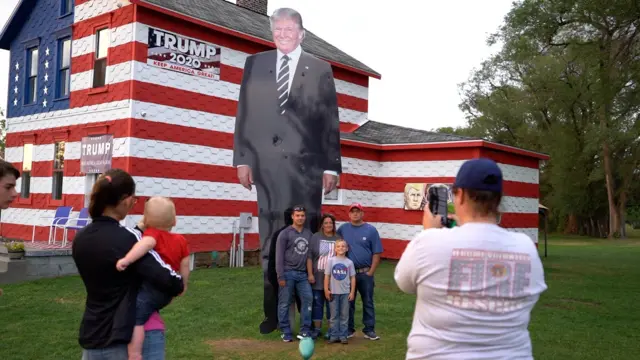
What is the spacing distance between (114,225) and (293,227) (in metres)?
4.68

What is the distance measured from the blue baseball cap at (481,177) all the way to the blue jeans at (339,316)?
210 inches

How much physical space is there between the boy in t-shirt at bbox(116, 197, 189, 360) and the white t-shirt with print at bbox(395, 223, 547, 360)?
1561mm

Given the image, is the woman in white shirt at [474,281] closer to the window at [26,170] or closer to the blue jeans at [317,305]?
the blue jeans at [317,305]

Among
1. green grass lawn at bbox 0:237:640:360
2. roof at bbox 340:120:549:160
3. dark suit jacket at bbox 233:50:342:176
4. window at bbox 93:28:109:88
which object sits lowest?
green grass lawn at bbox 0:237:640:360

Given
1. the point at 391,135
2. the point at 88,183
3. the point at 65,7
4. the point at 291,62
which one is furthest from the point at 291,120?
the point at 391,135

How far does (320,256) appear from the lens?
8023 mm

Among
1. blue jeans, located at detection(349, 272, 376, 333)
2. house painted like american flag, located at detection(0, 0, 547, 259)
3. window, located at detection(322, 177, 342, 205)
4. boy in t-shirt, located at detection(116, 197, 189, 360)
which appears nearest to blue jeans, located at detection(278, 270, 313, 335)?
blue jeans, located at detection(349, 272, 376, 333)

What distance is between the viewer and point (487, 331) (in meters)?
2.56

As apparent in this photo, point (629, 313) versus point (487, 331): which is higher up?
point (487, 331)

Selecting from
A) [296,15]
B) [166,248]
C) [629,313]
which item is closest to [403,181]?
[629,313]

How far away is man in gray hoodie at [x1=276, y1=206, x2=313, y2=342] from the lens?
7.91 meters

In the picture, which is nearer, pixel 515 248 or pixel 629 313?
pixel 515 248

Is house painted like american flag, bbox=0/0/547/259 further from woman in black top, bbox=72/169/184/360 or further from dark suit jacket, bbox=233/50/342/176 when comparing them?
woman in black top, bbox=72/169/184/360

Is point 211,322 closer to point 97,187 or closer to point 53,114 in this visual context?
point 97,187
